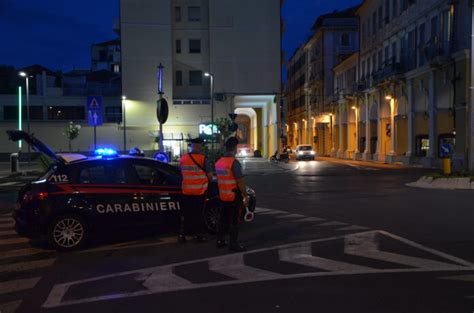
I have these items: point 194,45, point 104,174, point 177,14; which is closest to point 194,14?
point 177,14

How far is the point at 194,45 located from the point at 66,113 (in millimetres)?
21291

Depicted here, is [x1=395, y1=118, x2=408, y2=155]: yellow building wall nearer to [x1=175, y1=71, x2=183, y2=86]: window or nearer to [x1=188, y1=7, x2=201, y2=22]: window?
[x1=175, y1=71, x2=183, y2=86]: window

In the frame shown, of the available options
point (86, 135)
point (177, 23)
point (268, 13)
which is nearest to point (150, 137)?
point (86, 135)

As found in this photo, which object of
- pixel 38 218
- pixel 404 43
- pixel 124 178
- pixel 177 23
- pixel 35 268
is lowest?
pixel 35 268

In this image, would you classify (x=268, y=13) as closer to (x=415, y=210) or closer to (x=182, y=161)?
(x=415, y=210)

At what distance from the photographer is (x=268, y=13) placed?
52.8 meters

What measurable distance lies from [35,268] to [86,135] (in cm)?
5062

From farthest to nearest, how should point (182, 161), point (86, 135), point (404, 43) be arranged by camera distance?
point (86, 135)
point (404, 43)
point (182, 161)

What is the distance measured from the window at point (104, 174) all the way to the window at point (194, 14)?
46.9 metres

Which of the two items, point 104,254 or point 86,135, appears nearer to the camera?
point 104,254

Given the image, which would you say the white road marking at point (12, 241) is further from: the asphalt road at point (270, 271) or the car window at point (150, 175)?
the car window at point (150, 175)

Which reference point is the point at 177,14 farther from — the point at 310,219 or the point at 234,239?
the point at 234,239

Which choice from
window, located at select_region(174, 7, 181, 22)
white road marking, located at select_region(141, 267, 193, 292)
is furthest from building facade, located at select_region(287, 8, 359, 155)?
white road marking, located at select_region(141, 267, 193, 292)

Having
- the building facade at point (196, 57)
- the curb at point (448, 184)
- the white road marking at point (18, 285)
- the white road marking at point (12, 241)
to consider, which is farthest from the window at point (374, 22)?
the white road marking at point (18, 285)
